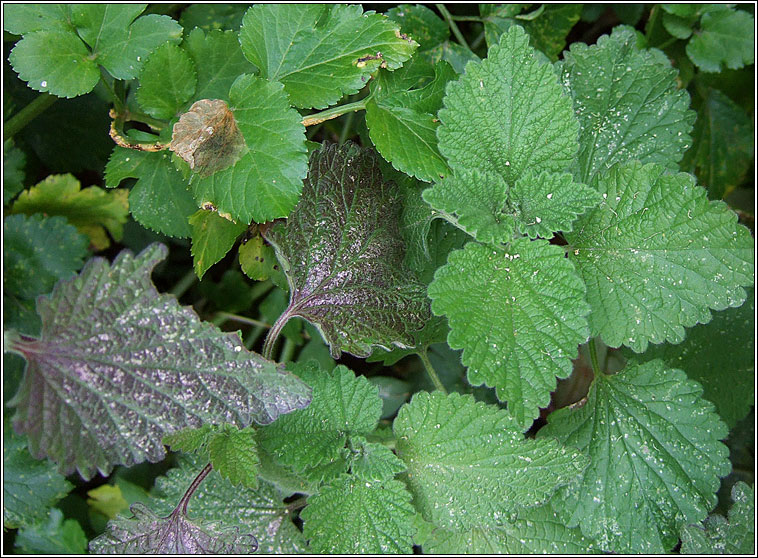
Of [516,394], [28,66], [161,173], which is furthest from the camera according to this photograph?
[161,173]

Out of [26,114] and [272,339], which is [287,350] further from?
[26,114]

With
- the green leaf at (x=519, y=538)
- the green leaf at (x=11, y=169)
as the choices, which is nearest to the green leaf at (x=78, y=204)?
the green leaf at (x=11, y=169)

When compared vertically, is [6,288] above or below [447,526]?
above

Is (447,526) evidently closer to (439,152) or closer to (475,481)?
(475,481)

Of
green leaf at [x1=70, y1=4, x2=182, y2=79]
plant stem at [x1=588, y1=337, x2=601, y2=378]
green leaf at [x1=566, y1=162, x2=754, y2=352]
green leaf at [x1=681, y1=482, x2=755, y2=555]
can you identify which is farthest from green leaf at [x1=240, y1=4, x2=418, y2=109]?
green leaf at [x1=681, y1=482, x2=755, y2=555]

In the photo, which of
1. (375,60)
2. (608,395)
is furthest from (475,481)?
(375,60)

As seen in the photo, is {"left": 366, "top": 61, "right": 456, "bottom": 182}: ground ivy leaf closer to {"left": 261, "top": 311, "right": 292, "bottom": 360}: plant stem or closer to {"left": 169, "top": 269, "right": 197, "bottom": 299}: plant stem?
{"left": 261, "top": 311, "right": 292, "bottom": 360}: plant stem
